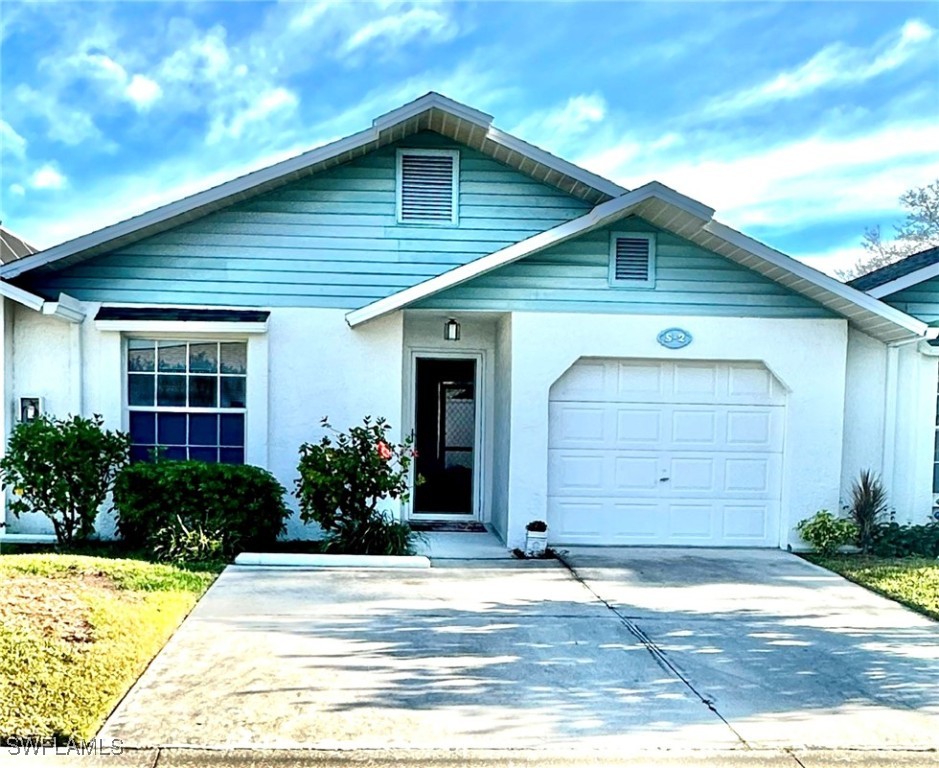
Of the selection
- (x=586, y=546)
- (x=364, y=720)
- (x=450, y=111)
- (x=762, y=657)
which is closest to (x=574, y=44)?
(x=450, y=111)

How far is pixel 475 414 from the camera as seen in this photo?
33.9 feet

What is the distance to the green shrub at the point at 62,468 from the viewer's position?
7.75 m

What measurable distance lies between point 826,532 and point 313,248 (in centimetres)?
750

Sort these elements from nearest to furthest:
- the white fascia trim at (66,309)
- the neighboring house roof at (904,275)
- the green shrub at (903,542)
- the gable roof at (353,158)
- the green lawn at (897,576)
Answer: the green lawn at (897,576) < the white fascia trim at (66,309) < the gable roof at (353,158) < the green shrub at (903,542) < the neighboring house roof at (904,275)

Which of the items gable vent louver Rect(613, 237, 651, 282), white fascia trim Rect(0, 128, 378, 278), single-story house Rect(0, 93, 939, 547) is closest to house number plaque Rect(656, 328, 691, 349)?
single-story house Rect(0, 93, 939, 547)

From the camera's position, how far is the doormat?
973 centimetres

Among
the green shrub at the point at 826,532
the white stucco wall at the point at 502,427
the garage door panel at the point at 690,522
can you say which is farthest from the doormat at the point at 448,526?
the green shrub at the point at 826,532

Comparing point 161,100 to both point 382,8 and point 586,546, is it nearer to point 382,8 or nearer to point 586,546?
point 382,8

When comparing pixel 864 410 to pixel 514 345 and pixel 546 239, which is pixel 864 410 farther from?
pixel 546 239

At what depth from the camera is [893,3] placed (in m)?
10.1

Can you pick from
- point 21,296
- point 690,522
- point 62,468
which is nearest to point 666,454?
point 690,522

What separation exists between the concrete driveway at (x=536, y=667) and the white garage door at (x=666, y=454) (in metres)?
1.71

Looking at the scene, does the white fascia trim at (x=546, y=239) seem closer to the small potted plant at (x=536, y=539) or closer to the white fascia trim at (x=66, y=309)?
the small potted plant at (x=536, y=539)

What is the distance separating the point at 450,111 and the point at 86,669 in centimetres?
732
